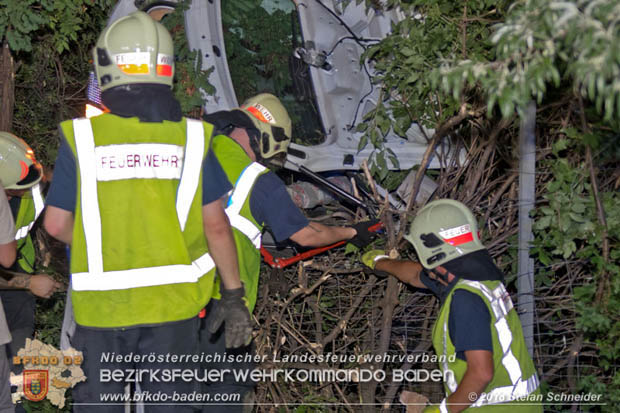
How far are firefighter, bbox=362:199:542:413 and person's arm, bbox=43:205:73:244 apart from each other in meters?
1.65

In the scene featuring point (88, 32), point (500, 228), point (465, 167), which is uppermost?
point (88, 32)

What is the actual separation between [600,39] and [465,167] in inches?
97.0

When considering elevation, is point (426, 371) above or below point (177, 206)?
below

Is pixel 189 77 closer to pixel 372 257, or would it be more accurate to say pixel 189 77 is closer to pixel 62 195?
pixel 372 257

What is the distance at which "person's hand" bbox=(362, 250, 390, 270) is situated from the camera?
14.3 feet

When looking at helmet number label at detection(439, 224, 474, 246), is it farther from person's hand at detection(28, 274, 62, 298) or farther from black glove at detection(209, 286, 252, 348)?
person's hand at detection(28, 274, 62, 298)

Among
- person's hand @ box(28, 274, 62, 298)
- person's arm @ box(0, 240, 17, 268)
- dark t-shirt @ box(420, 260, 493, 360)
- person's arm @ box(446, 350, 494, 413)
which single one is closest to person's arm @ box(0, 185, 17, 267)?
person's arm @ box(0, 240, 17, 268)

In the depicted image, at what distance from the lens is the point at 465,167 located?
4.58 m

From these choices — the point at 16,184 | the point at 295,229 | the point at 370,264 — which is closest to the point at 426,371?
the point at 370,264

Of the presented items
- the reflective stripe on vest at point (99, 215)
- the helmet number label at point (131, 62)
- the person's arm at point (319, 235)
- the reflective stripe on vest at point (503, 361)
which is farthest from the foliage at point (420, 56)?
the helmet number label at point (131, 62)

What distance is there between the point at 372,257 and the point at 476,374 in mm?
1243

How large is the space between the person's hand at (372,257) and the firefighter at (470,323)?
1.99 ft

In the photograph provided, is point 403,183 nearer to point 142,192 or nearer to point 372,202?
point 372,202

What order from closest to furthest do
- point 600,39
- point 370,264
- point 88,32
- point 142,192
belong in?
point 600,39
point 142,192
point 370,264
point 88,32
